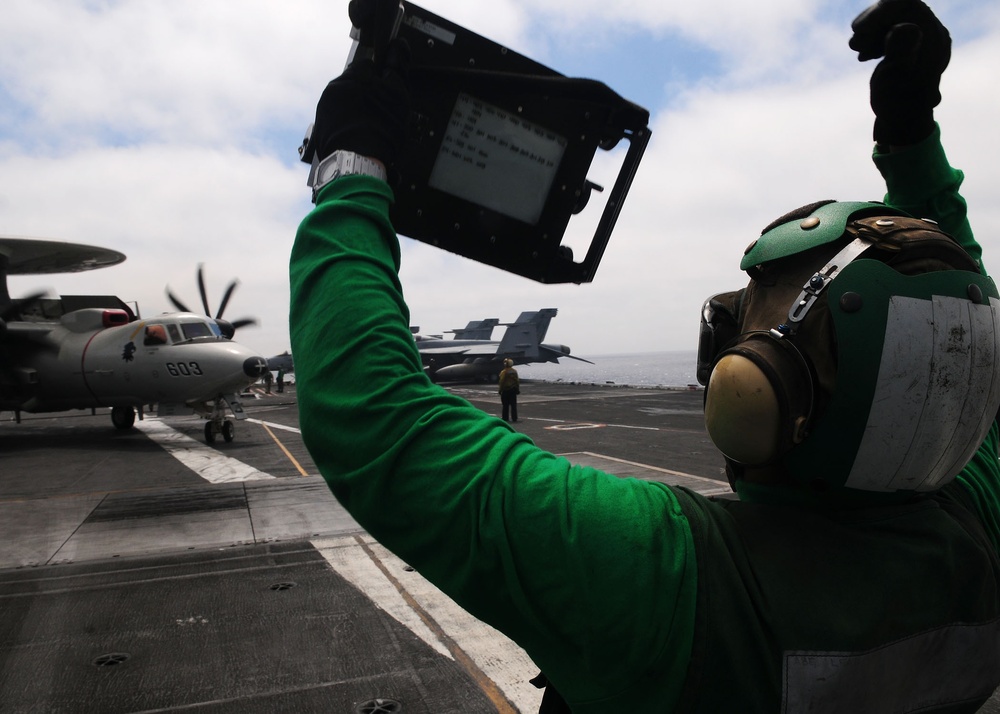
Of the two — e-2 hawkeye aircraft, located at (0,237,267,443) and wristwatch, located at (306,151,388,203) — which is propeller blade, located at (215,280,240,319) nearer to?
e-2 hawkeye aircraft, located at (0,237,267,443)

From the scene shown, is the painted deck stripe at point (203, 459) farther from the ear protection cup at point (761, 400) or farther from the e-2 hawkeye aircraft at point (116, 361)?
the ear protection cup at point (761, 400)

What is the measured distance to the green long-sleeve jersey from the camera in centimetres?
91

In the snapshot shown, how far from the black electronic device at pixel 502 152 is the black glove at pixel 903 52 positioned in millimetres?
472

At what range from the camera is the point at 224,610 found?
14.5ft

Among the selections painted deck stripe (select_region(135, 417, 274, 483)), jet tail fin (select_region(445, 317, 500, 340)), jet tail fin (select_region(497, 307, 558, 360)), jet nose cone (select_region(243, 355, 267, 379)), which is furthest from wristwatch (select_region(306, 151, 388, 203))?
jet tail fin (select_region(445, 317, 500, 340))

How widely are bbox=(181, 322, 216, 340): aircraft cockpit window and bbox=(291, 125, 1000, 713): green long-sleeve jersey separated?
541 inches

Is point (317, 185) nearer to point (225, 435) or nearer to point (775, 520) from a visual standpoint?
point (775, 520)

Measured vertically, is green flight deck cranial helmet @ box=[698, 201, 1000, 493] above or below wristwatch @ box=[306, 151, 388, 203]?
below

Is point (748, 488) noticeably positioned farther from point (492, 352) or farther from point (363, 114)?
point (492, 352)

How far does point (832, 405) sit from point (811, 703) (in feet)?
1.45

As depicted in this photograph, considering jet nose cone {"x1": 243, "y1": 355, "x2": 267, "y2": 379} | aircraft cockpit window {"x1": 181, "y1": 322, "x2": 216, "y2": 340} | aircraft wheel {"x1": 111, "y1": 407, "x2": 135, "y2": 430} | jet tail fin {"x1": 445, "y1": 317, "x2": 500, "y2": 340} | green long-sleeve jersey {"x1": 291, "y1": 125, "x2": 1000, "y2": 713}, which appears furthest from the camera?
jet tail fin {"x1": 445, "y1": 317, "x2": 500, "y2": 340}

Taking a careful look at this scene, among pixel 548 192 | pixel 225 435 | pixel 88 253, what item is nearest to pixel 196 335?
pixel 225 435

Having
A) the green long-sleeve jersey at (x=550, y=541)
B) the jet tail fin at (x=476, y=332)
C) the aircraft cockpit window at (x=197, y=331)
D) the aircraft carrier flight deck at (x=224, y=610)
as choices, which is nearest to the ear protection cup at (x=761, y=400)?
the green long-sleeve jersey at (x=550, y=541)

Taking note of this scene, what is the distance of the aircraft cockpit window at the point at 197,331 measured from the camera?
44.0 feet
